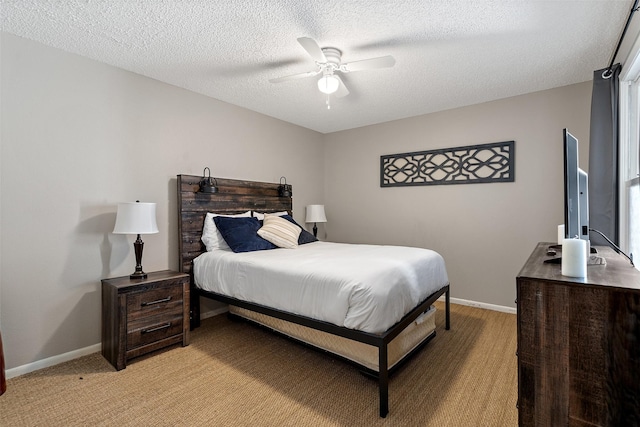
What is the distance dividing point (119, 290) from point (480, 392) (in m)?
2.73

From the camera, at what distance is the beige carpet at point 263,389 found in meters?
1.81

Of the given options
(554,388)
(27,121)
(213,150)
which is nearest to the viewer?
(554,388)

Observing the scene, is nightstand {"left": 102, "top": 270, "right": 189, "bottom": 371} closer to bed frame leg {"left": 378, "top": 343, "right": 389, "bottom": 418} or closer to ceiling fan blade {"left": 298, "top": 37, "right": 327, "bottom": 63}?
bed frame leg {"left": 378, "top": 343, "right": 389, "bottom": 418}

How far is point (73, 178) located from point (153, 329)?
56.3 inches

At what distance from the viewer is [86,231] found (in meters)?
2.60

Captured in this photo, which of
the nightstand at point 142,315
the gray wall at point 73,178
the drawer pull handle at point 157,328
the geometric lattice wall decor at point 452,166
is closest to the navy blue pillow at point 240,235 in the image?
the gray wall at point 73,178

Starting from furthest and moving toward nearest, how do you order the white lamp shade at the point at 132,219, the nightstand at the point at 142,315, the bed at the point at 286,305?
the white lamp shade at the point at 132,219, the nightstand at the point at 142,315, the bed at the point at 286,305

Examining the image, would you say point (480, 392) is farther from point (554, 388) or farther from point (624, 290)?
point (624, 290)

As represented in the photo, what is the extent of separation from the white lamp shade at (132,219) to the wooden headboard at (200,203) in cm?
64

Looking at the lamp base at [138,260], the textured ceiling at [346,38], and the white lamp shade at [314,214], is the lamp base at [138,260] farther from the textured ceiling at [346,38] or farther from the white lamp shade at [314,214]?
the white lamp shade at [314,214]

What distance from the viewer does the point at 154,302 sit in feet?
8.43

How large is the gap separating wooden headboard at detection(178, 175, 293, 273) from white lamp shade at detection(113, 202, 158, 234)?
64 centimetres

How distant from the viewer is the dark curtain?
8.54 ft

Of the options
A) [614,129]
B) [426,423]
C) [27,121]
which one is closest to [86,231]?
[27,121]
